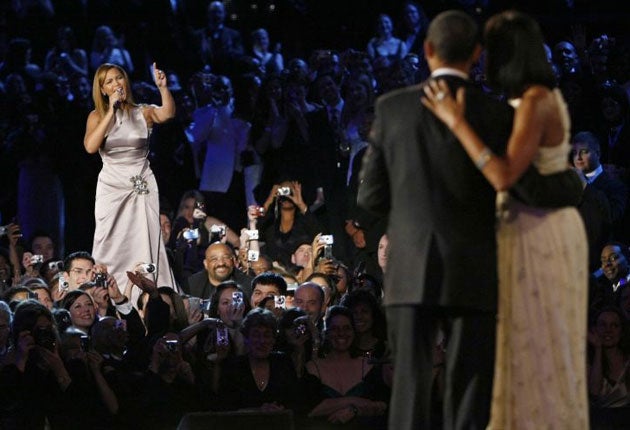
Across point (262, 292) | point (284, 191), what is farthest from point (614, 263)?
point (284, 191)

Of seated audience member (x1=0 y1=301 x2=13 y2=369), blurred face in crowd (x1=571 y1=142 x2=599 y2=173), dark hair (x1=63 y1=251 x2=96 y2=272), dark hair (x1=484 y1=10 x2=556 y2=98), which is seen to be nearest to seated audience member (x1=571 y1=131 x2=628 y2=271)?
blurred face in crowd (x1=571 y1=142 x2=599 y2=173)

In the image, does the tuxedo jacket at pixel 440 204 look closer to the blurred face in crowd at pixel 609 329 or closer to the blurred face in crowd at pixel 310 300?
the blurred face in crowd at pixel 609 329

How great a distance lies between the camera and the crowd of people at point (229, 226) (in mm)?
7109

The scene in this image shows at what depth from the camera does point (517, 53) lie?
457cm

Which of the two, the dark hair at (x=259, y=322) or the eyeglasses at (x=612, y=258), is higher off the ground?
the eyeglasses at (x=612, y=258)

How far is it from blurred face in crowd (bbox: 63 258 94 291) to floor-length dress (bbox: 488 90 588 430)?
5.06 metres

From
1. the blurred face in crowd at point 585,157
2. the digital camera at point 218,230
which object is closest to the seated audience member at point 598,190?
the blurred face in crowd at point 585,157

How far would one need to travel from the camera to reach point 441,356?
23.5ft

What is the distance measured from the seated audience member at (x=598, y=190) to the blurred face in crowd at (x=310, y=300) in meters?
1.99

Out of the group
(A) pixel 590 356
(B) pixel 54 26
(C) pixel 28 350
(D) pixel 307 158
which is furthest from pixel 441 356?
(B) pixel 54 26

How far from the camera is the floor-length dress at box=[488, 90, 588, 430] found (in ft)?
15.2

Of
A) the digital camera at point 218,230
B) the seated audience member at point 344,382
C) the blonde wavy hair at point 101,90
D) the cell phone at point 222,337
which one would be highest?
the blonde wavy hair at point 101,90

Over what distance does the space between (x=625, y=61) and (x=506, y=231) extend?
7.76 m

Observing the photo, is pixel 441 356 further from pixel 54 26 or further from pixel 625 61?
pixel 54 26
